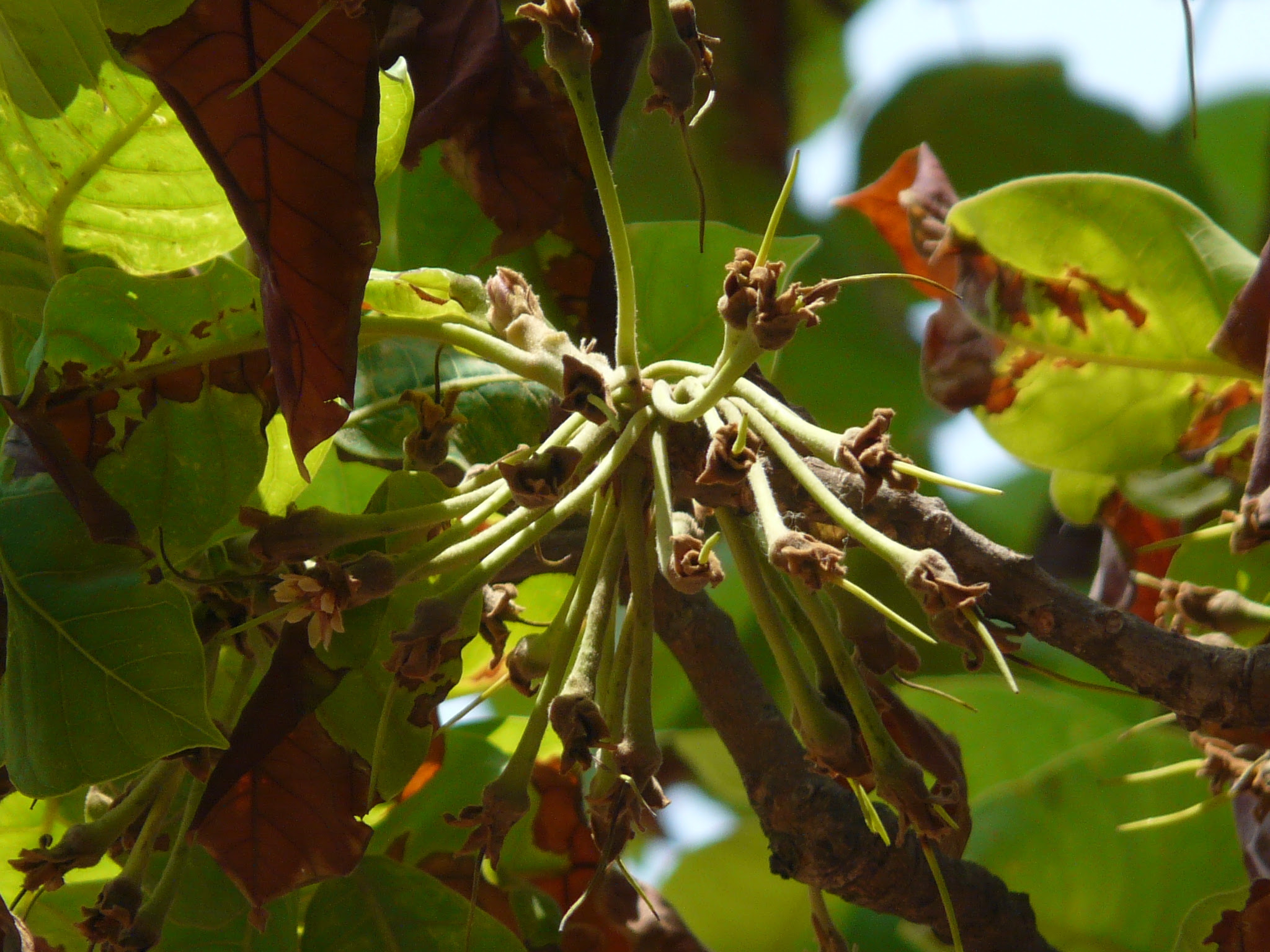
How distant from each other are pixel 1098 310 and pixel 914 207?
0.15m

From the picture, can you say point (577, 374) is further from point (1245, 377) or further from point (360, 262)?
point (1245, 377)

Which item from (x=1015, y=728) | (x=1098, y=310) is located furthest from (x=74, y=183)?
(x=1015, y=728)

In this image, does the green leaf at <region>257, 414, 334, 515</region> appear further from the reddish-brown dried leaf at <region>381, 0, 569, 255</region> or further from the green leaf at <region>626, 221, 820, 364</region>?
the green leaf at <region>626, 221, 820, 364</region>

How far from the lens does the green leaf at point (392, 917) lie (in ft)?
2.21

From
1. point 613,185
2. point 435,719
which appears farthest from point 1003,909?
point 613,185

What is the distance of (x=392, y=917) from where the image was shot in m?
0.69

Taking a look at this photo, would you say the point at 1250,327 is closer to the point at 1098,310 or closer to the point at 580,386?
the point at 1098,310

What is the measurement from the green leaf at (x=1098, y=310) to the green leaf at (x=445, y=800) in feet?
1.43

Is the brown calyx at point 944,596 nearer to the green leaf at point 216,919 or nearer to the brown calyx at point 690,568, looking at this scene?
the brown calyx at point 690,568

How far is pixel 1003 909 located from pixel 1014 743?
0.42m

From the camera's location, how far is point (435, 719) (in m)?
0.70

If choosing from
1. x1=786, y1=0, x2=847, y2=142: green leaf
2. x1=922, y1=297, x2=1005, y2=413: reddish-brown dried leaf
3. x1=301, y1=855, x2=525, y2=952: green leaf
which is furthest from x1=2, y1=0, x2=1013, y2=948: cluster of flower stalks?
x1=786, y1=0, x2=847, y2=142: green leaf

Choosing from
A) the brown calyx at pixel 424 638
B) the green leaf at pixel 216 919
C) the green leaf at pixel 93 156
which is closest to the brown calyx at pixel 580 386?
the brown calyx at pixel 424 638

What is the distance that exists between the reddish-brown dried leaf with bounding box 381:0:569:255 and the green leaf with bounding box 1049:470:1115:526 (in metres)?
0.48
